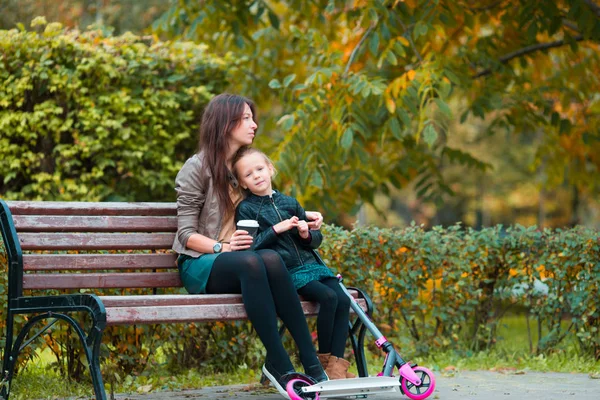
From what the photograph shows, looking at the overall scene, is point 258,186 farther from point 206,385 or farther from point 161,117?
point 161,117

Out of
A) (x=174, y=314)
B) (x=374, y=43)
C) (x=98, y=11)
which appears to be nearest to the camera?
(x=174, y=314)

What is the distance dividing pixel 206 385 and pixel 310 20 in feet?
17.7

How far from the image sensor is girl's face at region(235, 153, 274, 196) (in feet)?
14.2

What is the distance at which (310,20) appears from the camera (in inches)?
370

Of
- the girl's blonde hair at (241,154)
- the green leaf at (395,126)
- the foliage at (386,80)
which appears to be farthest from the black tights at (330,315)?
the green leaf at (395,126)

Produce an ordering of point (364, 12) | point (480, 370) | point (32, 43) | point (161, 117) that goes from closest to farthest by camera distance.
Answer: point (480, 370)
point (32, 43)
point (161, 117)
point (364, 12)

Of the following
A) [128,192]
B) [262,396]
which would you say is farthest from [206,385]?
[128,192]

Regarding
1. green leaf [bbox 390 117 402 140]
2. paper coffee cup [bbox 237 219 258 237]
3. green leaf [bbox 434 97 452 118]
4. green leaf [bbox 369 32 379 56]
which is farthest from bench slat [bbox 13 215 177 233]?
green leaf [bbox 369 32 379 56]

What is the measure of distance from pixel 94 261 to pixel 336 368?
4.25ft

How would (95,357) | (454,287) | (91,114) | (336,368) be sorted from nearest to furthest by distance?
(95,357) < (336,368) < (454,287) < (91,114)

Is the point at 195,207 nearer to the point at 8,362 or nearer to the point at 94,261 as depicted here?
the point at 94,261

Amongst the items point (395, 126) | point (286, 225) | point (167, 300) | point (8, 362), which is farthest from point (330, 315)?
point (395, 126)

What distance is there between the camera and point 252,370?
528cm

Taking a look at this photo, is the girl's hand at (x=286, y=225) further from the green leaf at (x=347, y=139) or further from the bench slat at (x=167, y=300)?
the green leaf at (x=347, y=139)
